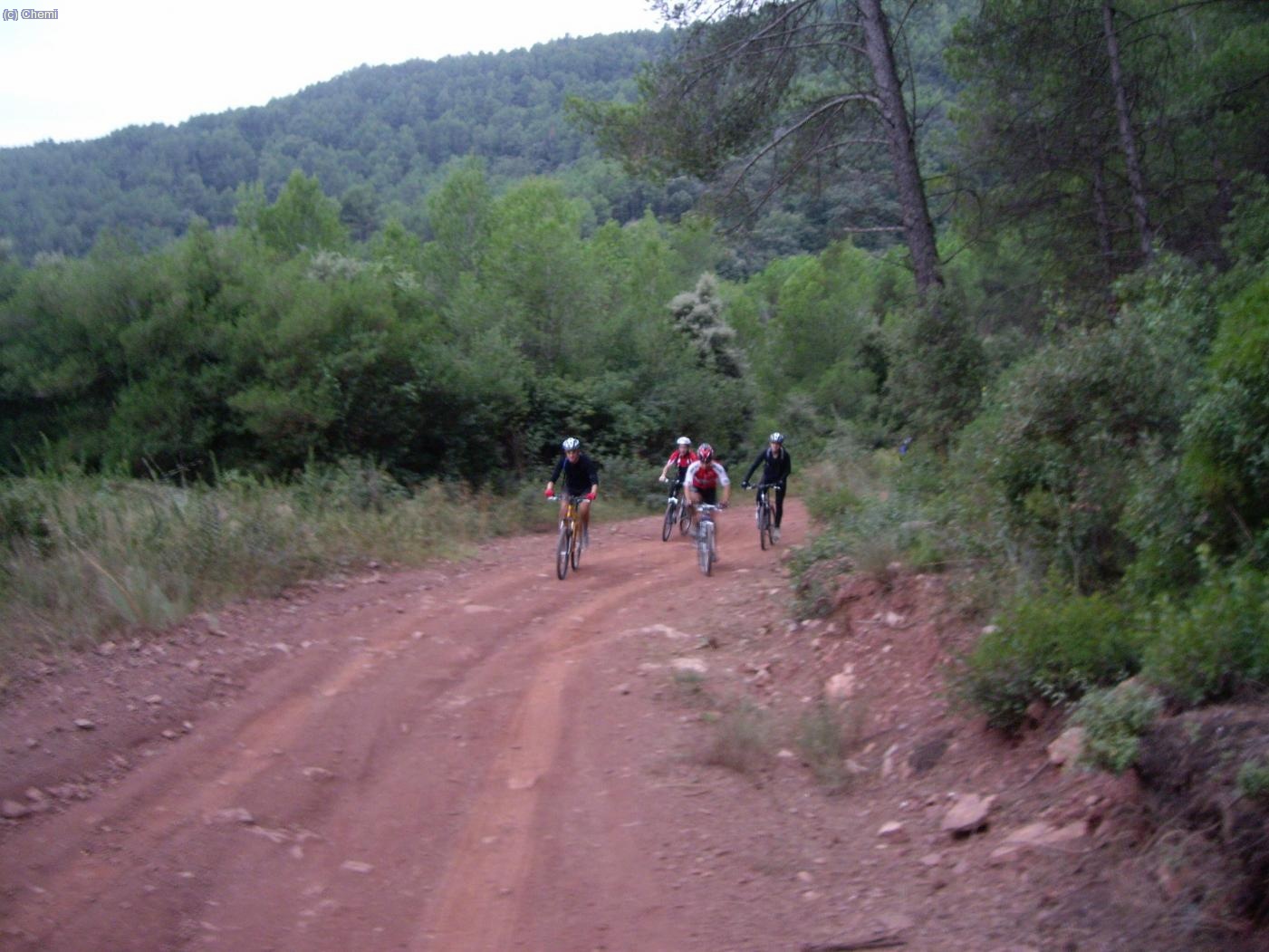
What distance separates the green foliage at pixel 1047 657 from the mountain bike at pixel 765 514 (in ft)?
33.3

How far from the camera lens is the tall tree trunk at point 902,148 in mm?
15680

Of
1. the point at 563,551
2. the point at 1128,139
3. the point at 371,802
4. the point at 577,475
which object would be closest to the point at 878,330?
the point at 1128,139

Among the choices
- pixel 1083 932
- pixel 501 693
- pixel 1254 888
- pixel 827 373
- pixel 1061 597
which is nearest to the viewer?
pixel 1254 888

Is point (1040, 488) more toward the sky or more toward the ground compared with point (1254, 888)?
more toward the sky

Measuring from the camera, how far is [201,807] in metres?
6.67

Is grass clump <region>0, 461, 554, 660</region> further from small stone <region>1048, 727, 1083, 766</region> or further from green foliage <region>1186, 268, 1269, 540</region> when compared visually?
green foliage <region>1186, 268, 1269, 540</region>

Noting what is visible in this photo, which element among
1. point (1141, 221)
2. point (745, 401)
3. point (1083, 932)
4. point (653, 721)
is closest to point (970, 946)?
point (1083, 932)

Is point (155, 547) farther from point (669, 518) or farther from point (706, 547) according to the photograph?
point (669, 518)

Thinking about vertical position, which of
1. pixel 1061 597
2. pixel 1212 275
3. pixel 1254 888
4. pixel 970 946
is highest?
pixel 1212 275

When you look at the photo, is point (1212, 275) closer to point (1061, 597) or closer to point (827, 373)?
point (1061, 597)

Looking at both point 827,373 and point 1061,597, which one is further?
point 827,373

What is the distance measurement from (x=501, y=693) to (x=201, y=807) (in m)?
3.07

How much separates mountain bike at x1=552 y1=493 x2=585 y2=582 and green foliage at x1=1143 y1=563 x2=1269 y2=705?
980 cm

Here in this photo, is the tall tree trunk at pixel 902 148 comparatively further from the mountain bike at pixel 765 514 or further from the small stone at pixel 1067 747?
the small stone at pixel 1067 747
